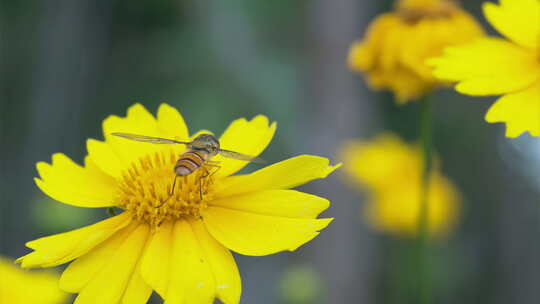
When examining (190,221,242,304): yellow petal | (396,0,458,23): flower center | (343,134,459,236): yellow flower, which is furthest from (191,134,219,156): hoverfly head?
(343,134,459,236): yellow flower

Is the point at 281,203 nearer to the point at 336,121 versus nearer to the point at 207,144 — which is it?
the point at 207,144

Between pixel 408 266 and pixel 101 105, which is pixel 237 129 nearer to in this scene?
pixel 408 266

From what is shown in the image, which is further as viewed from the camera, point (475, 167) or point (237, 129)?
point (475, 167)

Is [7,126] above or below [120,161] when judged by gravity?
below

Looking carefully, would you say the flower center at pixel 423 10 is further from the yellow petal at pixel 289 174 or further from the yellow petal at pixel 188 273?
the yellow petal at pixel 188 273

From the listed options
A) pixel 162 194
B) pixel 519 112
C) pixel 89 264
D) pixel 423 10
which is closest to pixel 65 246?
pixel 89 264

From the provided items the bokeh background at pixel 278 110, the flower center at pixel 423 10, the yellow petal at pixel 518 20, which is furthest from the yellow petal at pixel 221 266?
the bokeh background at pixel 278 110

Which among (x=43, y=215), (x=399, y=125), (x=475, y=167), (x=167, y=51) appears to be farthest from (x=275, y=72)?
(x=43, y=215)
